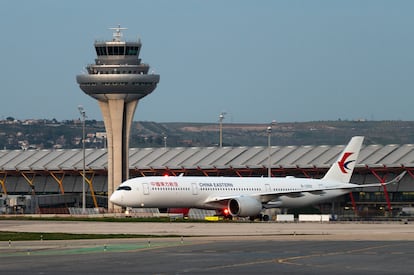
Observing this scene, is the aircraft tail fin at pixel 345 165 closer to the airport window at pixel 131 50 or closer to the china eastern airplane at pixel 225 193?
the china eastern airplane at pixel 225 193

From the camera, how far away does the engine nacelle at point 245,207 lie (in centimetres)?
9106

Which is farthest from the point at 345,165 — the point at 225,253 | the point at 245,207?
the point at 225,253

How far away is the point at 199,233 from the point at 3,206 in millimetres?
63597

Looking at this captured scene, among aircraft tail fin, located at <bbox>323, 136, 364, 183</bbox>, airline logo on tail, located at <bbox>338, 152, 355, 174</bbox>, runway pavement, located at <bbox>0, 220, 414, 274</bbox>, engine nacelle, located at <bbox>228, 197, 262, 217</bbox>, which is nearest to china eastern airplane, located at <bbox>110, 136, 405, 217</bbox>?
engine nacelle, located at <bbox>228, 197, 262, 217</bbox>

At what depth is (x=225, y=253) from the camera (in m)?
43.8

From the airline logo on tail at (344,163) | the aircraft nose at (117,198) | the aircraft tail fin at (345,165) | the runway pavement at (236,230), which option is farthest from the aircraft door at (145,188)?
the airline logo on tail at (344,163)

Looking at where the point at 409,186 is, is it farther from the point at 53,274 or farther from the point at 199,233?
the point at 53,274

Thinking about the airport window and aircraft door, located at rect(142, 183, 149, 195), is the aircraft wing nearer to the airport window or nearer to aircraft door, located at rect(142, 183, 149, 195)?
aircraft door, located at rect(142, 183, 149, 195)

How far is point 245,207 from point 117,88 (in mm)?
49618

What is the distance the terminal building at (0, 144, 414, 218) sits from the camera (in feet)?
397

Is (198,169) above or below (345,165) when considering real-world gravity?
above

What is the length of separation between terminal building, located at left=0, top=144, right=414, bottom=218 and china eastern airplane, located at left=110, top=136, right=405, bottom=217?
9026 millimetres

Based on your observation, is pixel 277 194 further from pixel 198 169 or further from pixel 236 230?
pixel 198 169

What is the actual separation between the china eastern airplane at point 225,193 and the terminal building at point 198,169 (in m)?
9.03
